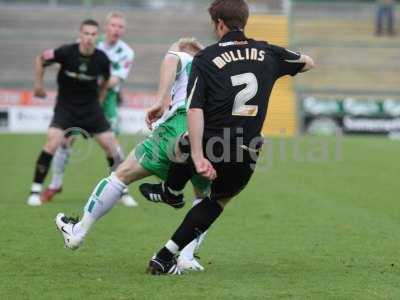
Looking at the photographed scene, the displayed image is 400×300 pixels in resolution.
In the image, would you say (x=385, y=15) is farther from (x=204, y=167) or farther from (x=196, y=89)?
(x=204, y=167)

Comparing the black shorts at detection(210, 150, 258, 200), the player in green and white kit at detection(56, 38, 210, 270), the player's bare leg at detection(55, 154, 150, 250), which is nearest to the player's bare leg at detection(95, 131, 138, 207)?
the player in green and white kit at detection(56, 38, 210, 270)

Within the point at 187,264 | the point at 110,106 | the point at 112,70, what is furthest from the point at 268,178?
the point at 187,264

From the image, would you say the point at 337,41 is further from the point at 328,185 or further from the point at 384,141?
the point at 328,185

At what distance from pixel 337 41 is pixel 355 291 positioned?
80.7 ft

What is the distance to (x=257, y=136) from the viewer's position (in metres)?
6.57

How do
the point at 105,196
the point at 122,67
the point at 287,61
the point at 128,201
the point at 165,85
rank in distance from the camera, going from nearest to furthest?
the point at 287,61
the point at 105,196
the point at 165,85
the point at 128,201
the point at 122,67

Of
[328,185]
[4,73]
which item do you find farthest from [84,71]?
[4,73]

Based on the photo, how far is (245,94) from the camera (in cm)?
643

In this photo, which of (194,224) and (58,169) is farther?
(58,169)

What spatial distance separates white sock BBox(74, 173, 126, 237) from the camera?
270 inches

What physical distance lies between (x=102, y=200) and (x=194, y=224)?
2.44ft

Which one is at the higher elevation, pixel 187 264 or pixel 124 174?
pixel 124 174

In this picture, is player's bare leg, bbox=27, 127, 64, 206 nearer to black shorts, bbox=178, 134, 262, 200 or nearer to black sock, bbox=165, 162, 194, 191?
black sock, bbox=165, 162, 194, 191

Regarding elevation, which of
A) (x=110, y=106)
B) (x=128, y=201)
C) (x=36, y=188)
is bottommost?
(x=128, y=201)
